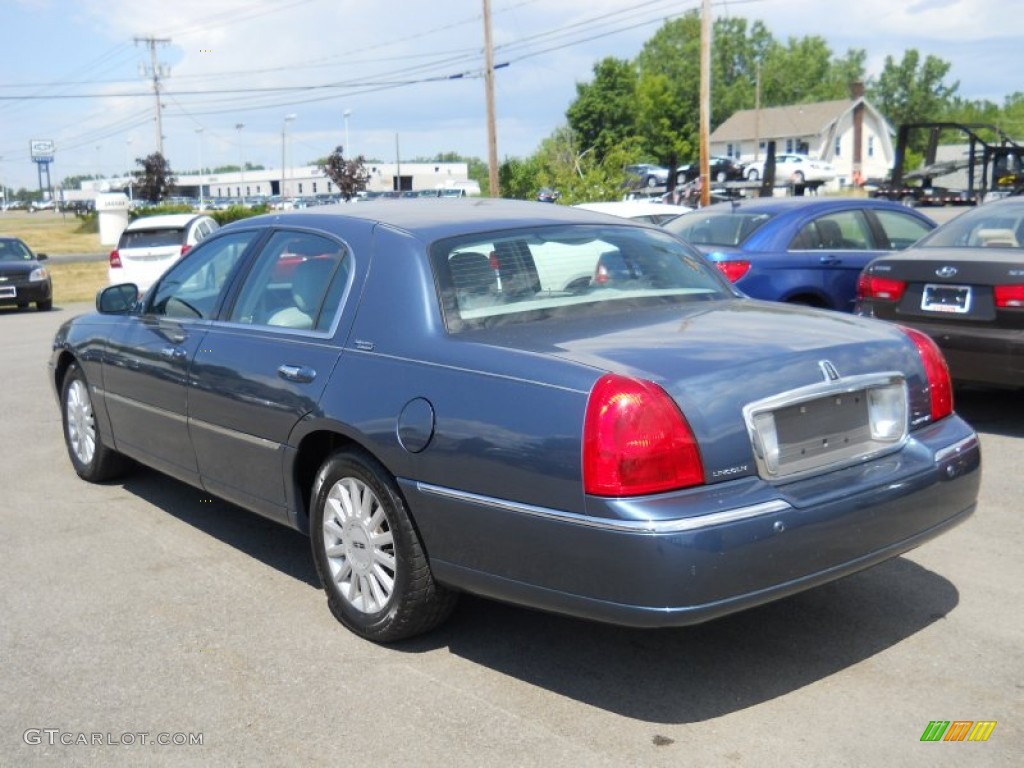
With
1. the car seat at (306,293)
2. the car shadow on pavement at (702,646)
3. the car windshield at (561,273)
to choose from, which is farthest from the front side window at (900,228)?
the car seat at (306,293)

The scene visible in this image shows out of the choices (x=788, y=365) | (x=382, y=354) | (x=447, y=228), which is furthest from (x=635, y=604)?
(x=447, y=228)

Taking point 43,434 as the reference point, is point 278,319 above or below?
above

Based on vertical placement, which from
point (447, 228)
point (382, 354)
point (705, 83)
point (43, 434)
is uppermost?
point (705, 83)

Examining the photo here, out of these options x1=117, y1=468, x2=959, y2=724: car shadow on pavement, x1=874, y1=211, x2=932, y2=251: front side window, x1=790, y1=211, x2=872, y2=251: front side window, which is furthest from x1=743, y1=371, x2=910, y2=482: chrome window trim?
x1=874, y1=211, x2=932, y2=251: front side window

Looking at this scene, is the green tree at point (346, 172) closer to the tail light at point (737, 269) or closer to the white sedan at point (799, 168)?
the white sedan at point (799, 168)

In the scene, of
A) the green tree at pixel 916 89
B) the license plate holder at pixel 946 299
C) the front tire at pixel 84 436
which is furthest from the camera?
the green tree at pixel 916 89

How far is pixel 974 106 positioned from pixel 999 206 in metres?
126

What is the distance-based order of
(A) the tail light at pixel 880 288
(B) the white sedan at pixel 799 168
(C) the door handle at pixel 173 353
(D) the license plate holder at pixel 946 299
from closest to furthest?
(C) the door handle at pixel 173 353 < (D) the license plate holder at pixel 946 299 < (A) the tail light at pixel 880 288 < (B) the white sedan at pixel 799 168

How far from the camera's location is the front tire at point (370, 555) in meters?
4.14

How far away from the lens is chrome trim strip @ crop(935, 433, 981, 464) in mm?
4141

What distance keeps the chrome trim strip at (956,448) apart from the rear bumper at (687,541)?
23mm

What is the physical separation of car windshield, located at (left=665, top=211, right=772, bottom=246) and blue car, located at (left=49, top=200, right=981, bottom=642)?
15.9 feet

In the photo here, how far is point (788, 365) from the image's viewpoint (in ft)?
12.5

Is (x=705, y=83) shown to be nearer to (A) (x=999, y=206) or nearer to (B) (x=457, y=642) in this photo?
(A) (x=999, y=206)
